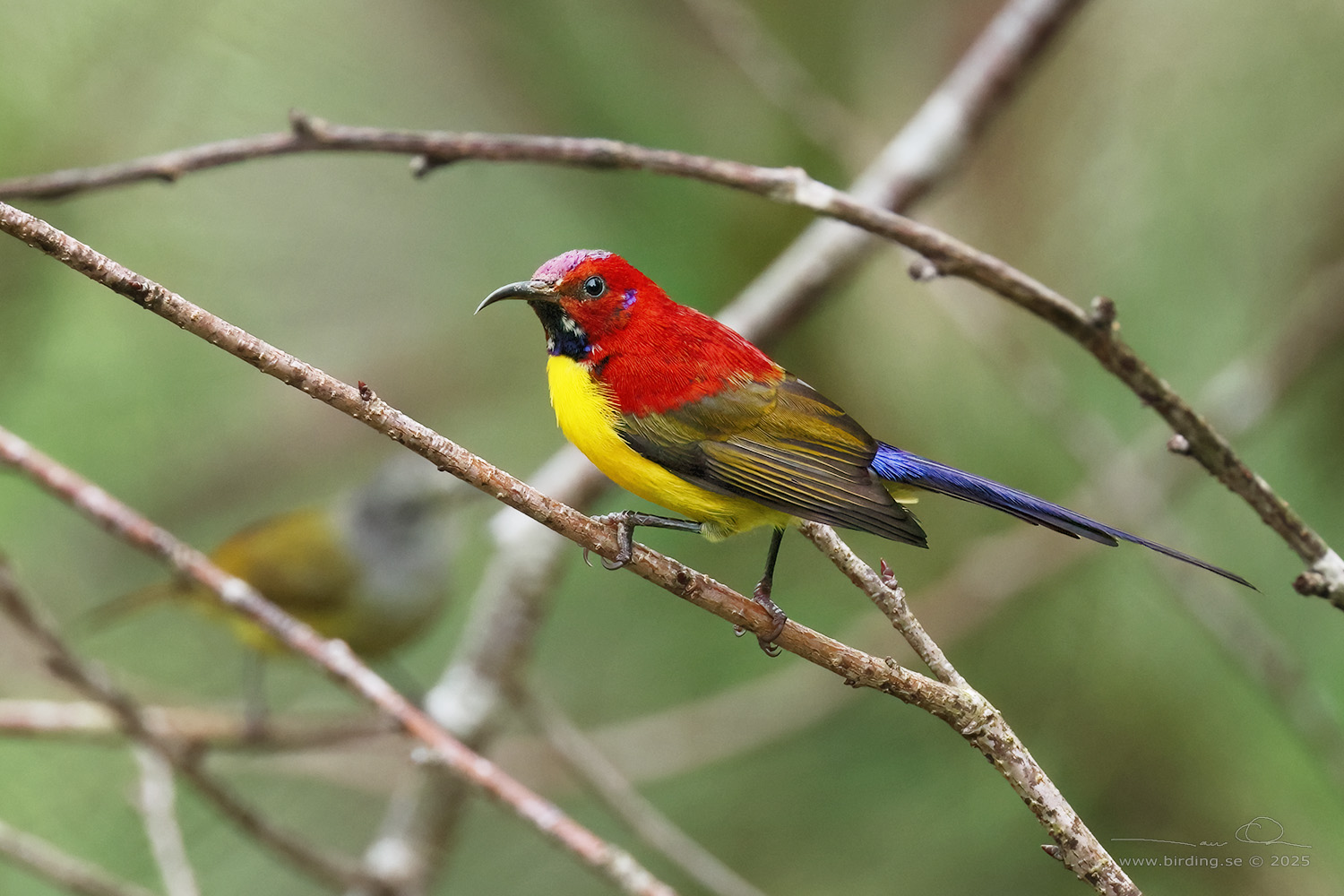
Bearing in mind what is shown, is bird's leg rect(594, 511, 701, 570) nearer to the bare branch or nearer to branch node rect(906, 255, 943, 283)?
the bare branch

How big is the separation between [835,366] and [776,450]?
1.72 m

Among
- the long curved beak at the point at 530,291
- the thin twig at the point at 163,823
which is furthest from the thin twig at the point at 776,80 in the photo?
the thin twig at the point at 163,823

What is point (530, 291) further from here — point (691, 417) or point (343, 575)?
point (343, 575)

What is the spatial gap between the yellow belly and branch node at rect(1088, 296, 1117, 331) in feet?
1.84

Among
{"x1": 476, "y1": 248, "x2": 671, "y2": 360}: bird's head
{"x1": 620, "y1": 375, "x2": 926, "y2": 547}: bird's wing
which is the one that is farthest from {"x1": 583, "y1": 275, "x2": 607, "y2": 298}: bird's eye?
{"x1": 620, "y1": 375, "x2": 926, "y2": 547}: bird's wing

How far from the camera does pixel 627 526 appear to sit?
1.68 metres

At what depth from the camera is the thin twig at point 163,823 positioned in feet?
7.22

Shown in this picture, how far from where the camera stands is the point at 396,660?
5.55m

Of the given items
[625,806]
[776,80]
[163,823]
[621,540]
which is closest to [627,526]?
[621,540]

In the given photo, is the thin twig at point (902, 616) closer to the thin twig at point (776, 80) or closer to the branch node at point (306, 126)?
the branch node at point (306, 126)

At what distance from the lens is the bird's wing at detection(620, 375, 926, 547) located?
1774 millimetres

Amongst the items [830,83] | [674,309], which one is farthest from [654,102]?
[674,309]

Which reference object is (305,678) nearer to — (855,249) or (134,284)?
(855,249)

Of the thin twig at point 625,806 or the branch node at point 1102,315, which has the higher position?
the branch node at point 1102,315
